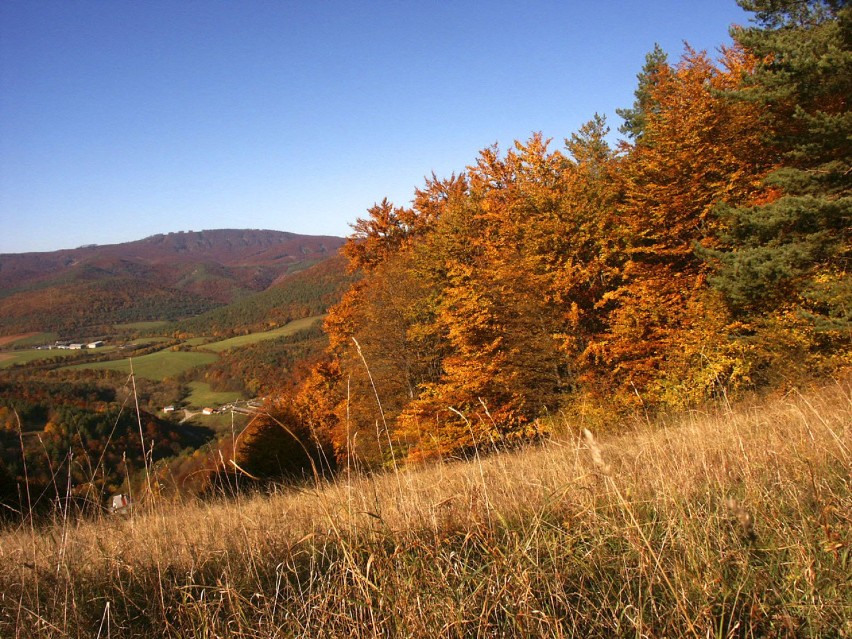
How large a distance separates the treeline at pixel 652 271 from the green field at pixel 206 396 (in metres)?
41.9

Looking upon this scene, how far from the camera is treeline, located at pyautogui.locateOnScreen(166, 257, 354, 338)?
354ft

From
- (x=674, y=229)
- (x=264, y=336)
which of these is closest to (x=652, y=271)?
(x=674, y=229)

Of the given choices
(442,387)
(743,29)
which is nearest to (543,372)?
(442,387)

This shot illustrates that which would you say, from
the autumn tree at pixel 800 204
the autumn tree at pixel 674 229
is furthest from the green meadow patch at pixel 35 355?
the autumn tree at pixel 800 204

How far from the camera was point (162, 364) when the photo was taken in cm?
7869

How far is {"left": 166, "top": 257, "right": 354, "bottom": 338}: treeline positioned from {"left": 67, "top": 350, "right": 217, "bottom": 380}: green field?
2172 centimetres

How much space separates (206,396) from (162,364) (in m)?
21.7

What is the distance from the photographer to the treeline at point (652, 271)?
1090 centimetres

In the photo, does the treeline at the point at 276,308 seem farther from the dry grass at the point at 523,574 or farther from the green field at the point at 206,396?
the dry grass at the point at 523,574

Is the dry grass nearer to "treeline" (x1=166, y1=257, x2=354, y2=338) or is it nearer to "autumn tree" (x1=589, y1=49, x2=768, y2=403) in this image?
"autumn tree" (x1=589, y1=49, x2=768, y2=403)

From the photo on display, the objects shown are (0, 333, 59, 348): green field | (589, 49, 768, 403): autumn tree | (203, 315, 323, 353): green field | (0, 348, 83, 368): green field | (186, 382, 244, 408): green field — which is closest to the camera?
(589, 49, 768, 403): autumn tree

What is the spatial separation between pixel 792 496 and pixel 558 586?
→ 46.9 inches

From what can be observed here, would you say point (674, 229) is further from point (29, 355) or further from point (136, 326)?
point (136, 326)

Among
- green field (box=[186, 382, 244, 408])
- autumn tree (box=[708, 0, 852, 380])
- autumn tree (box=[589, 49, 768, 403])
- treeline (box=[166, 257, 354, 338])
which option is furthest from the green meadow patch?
autumn tree (box=[708, 0, 852, 380])
